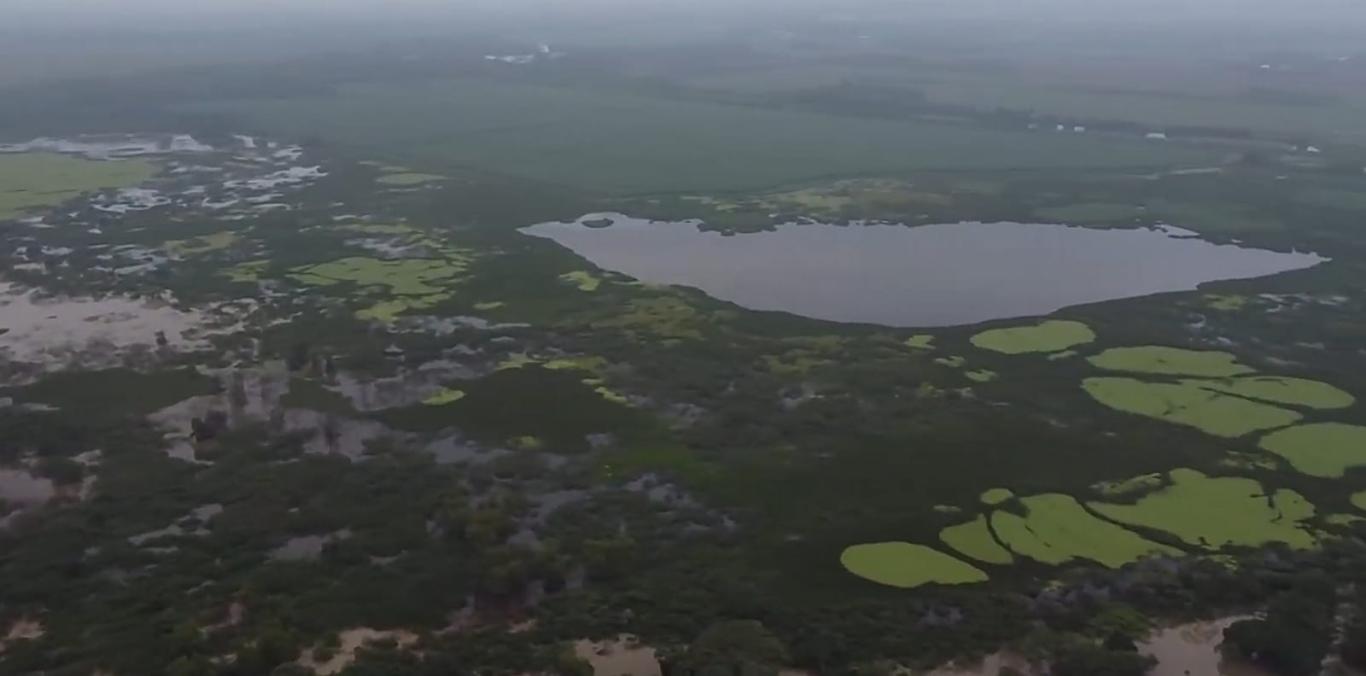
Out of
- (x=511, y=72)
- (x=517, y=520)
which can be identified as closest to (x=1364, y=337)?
(x=517, y=520)

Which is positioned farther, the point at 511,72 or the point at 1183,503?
the point at 511,72

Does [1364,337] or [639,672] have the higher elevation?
[1364,337]

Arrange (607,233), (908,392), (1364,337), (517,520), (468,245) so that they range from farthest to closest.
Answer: (607,233) → (468,245) → (1364,337) → (908,392) → (517,520)

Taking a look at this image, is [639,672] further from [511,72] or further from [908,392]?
[511,72]

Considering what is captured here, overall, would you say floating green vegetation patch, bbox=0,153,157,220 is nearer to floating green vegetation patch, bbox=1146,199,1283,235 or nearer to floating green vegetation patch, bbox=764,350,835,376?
floating green vegetation patch, bbox=764,350,835,376

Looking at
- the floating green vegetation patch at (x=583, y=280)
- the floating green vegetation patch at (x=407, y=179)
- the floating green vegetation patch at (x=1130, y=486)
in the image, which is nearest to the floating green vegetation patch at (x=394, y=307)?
the floating green vegetation patch at (x=583, y=280)

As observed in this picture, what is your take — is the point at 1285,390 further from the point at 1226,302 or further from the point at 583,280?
the point at 583,280

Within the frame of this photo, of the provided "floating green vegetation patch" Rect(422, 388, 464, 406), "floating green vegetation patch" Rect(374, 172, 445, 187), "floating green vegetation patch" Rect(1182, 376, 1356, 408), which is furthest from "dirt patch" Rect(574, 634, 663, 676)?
"floating green vegetation patch" Rect(374, 172, 445, 187)
